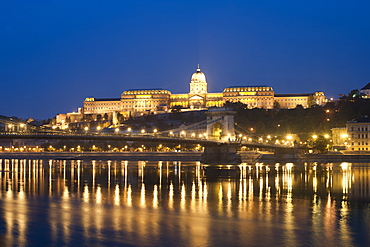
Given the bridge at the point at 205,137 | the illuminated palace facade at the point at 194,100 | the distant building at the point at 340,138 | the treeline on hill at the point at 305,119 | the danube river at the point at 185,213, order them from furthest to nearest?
the illuminated palace facade at the point at 194,100
the treeline on hill at the point at 305,119
the distant building at the point at 340,138
the bridge at the point at 205,137
the danube river at the point at 185,213

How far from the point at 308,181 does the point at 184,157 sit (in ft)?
138

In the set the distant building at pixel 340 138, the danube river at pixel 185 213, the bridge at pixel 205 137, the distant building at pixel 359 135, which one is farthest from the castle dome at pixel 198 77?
the danube river at pixel 185 213

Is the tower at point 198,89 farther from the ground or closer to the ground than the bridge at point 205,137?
farther from the ground

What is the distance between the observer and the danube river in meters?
15.5

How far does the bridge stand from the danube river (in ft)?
17.4

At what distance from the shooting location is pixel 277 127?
96250mm

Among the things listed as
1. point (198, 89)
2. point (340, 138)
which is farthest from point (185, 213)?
point (198, 89)

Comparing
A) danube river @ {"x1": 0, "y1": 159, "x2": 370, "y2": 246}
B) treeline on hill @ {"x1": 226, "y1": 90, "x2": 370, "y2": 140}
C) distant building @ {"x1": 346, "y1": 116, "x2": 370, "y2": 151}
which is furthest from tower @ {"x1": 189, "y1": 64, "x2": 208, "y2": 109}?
danube river @ {"x1": 0, "y1": 159, "x2": 370, "y2": 246}

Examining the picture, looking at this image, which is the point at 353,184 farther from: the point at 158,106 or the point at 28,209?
the point at 158,106

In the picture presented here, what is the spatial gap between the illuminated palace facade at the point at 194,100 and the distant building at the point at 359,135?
64.3 meters

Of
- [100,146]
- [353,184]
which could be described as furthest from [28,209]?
[100,146]

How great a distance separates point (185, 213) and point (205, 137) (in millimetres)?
34564

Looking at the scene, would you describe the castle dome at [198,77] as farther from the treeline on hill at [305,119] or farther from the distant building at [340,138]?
the distant building at [340,138]

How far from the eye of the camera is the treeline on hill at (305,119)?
90438 millimetres
